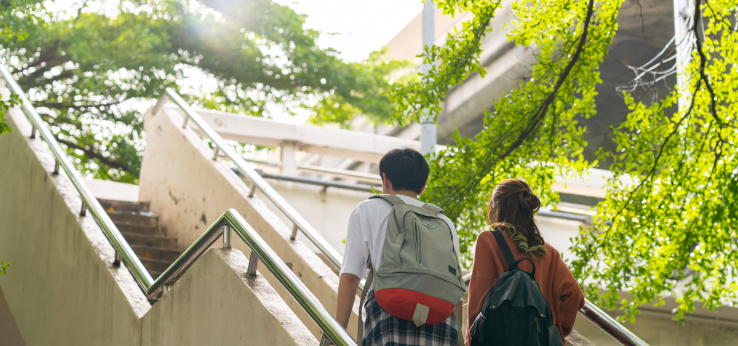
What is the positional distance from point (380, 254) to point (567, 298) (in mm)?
839

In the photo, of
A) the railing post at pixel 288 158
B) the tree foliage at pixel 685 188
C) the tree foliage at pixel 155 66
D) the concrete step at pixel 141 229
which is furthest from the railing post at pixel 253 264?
the tree foliage at pixel 155 66

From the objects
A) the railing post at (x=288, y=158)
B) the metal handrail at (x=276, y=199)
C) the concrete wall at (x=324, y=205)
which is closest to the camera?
the metal handrail at (x=276, y=199)

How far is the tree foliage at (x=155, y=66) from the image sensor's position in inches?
518

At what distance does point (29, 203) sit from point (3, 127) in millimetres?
1897

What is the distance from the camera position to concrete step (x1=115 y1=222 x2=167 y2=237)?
Answer: 7955mm

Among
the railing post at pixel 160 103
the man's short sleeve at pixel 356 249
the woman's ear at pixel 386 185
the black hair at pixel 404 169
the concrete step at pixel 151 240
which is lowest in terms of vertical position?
the concrete step at pixel 151 240

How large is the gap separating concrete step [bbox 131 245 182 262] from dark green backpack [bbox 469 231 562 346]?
4766 millimetres

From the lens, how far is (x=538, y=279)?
3383 mm

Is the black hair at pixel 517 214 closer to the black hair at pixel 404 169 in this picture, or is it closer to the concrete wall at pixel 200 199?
the black hair at pixel 404 169

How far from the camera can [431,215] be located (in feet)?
10.7

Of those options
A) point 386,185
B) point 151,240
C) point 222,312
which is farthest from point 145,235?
point 386,185

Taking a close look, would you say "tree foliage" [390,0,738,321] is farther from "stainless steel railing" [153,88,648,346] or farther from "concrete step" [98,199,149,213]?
"concrete step" [98,199,149,213]

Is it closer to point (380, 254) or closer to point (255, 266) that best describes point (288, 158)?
point (255, 266)

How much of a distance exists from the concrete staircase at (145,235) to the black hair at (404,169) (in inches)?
158
